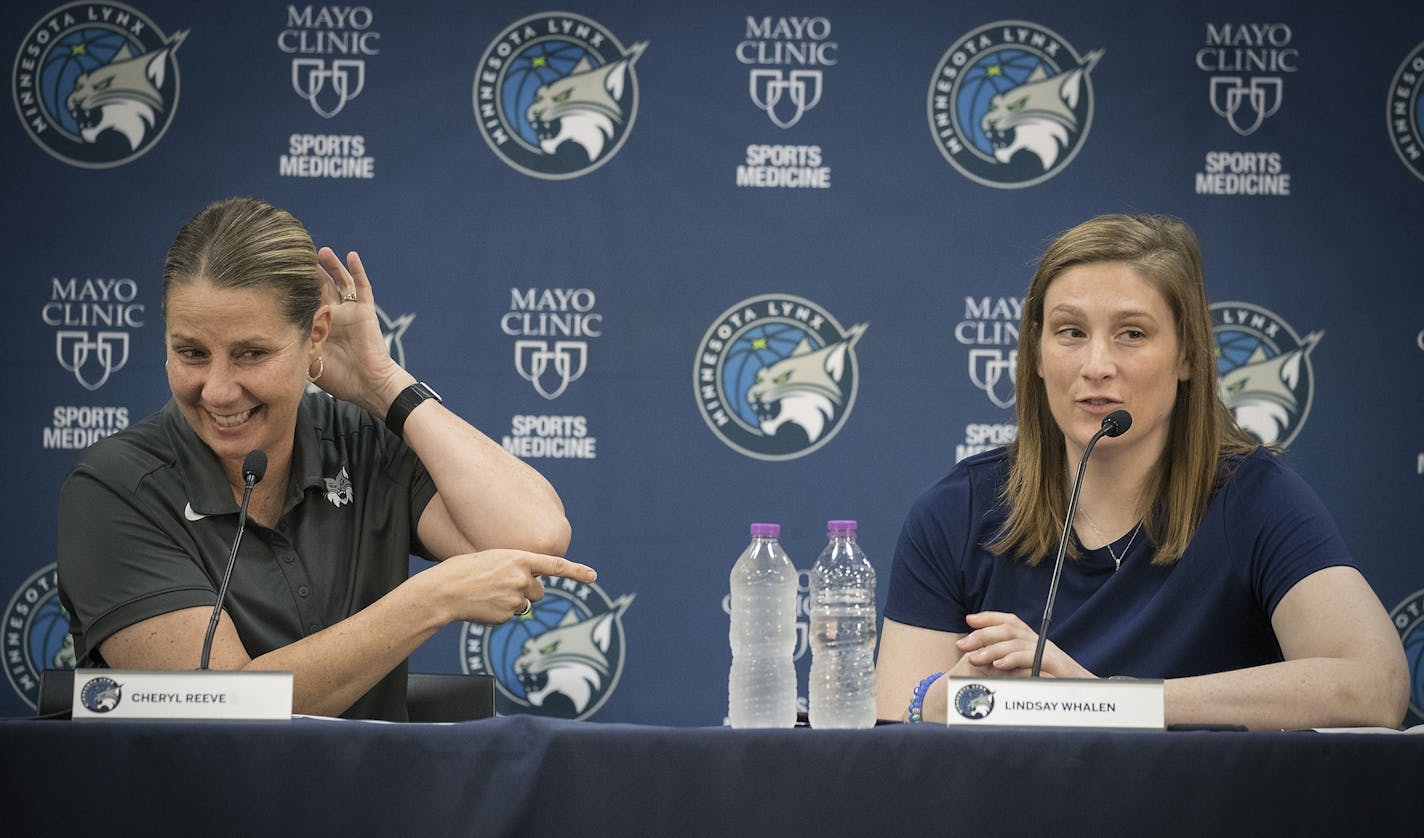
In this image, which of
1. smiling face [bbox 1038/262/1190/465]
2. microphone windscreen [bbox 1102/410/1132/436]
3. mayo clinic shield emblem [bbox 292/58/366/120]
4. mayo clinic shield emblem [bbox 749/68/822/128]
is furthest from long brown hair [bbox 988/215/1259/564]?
mayo clinic shield emblem [bbox 292/58/366/120]

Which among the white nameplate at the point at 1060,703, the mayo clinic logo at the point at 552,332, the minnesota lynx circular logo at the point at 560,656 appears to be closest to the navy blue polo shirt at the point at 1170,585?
the white nameplate at the point at 1060,703

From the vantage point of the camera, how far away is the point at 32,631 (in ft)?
9.69

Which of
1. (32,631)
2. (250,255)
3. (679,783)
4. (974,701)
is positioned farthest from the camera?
(32,631)

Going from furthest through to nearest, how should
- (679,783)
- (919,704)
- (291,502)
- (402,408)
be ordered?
(402,408), (291,502), (919,704), (679,783)

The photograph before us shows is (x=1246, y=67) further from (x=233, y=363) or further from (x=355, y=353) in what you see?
(x=233, y=363)

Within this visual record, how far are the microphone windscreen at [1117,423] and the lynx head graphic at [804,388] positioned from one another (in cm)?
142

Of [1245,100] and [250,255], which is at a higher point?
[1245,100]

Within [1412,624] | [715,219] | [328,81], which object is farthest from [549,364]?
[1412,624]

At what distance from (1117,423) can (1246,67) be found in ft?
6.11

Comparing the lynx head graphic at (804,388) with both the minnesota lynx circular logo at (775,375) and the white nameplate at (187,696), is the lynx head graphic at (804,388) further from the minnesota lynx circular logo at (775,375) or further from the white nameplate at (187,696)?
the white nameplate at (187,696)

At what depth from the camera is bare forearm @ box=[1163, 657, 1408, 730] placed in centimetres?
151

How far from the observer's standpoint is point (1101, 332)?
1.85 meters

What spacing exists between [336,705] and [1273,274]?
8.01ft

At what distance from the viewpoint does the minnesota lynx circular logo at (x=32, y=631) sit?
2947mm
